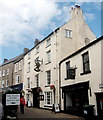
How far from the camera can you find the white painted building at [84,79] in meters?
11.8

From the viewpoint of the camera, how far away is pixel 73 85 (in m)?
14.7

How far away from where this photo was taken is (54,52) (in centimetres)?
1981

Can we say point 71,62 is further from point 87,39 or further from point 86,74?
point 87,39

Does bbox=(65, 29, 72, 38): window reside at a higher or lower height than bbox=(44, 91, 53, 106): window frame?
higher

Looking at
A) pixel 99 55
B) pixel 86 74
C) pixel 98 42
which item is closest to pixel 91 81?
pixel 86 74

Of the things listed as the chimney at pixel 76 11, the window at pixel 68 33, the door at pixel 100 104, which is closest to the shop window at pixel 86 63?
the door at pixel 100 104

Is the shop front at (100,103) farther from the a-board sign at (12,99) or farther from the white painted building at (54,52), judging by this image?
the white painted building at (54,52)

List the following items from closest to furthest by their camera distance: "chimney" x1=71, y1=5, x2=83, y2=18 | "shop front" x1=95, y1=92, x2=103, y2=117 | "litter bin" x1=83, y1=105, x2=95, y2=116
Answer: "shop front" x1=95, y1=92, x2=103, y2=117 < "litter bin" x1=83, y1=105, x2=95, y2=116 < "chimney" x1=71, y1=5, x2=83, y2=18

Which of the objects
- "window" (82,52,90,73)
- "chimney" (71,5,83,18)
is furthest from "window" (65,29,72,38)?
"window" (82,52,90,73)

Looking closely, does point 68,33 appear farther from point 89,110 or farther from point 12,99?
point 12,99

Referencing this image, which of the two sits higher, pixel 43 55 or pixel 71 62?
pixel 43 55

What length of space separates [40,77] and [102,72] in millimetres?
11937

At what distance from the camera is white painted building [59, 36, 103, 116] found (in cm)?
1179

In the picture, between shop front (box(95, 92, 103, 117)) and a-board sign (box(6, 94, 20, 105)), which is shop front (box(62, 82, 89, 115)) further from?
a-board sign (box(6, 94, 20, 105))
